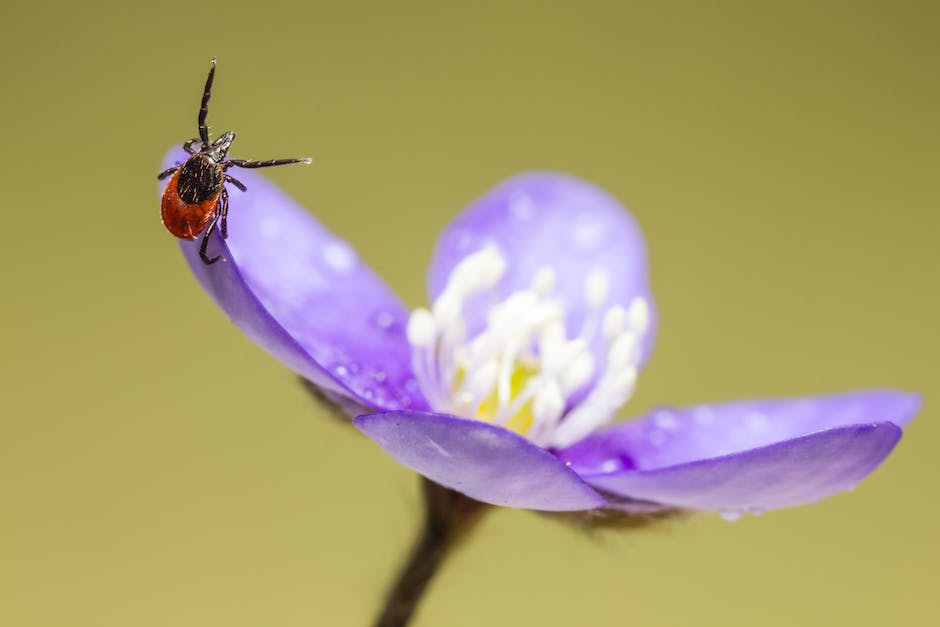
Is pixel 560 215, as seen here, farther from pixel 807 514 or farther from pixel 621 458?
pixel 807 514

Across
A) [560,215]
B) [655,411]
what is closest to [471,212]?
[560,215]

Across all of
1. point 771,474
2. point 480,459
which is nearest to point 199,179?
point 480,459

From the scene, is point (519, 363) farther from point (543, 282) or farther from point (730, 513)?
point (730, 513)

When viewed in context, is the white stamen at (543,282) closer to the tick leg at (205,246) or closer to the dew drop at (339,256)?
the dew drop at (339,256)

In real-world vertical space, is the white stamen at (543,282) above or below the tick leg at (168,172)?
above

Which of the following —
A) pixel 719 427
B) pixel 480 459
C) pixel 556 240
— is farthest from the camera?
pixel 556 240

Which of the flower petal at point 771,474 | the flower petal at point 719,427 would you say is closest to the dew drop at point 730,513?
the flower petal at point 771,474

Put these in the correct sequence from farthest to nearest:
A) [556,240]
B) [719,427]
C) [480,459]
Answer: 1. [556,240]
2. [719,427]
3. [480,459]
